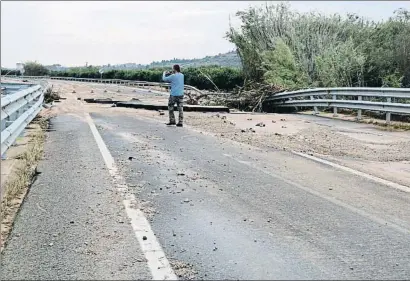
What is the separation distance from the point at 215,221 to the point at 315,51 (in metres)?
21.2

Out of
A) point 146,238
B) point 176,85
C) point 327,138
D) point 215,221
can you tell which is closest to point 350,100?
point 327,138

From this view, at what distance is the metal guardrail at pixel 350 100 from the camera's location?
14500 mm

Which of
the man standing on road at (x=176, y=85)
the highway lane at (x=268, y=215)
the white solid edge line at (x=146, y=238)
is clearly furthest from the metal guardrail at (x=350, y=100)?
the white solid edge line at (x=146, y=238)

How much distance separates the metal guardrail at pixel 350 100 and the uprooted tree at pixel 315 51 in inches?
50.3

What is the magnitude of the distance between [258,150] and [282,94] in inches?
458

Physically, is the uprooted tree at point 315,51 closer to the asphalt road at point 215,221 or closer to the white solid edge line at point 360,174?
the white solid edge line at point 360,174

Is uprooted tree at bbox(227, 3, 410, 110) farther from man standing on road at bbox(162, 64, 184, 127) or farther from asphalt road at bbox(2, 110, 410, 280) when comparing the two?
asphalt road at bbox(2, 110, 410, 280)

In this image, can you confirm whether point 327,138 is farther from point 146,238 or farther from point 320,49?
point 320,49

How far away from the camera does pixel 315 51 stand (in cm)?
2539

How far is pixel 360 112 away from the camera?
1650 cm

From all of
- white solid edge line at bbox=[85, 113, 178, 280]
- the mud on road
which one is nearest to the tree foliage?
the mud on road

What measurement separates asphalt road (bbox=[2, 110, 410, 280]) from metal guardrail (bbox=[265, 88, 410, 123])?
648 centimetres

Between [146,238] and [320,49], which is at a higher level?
[320,49]

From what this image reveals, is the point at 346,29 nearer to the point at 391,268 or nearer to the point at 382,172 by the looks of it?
the point at 382,172
